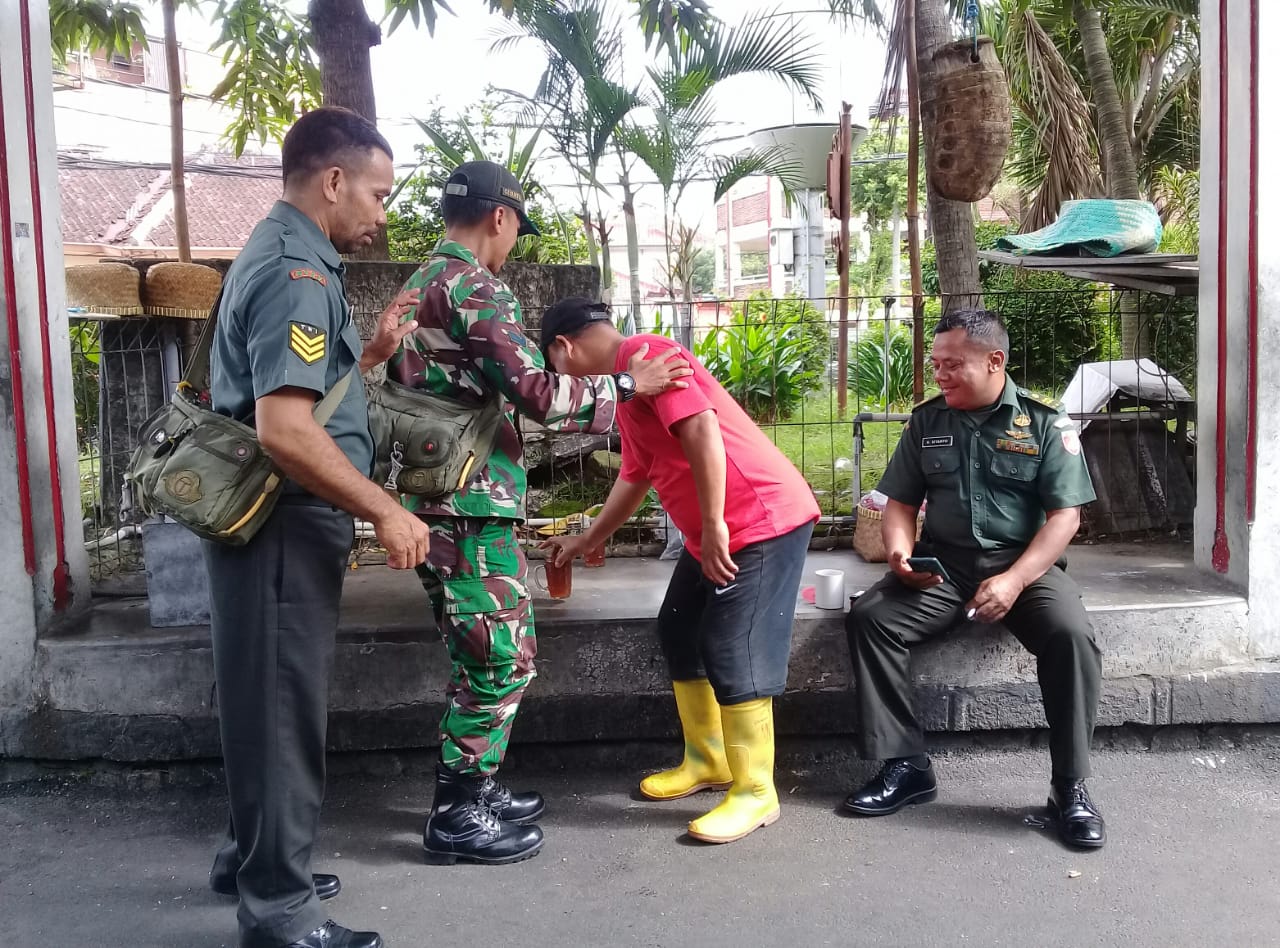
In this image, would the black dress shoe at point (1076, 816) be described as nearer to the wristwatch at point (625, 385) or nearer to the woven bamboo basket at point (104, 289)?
the wristwatch at point (625, 385)

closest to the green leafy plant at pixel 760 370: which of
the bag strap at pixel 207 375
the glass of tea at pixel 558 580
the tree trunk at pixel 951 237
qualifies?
the tree trunk at pixel 951 237

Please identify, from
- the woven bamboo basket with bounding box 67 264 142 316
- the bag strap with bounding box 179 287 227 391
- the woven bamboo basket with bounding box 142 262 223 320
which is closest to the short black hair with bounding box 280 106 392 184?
the bag strap with bounding box 179 287 227 391

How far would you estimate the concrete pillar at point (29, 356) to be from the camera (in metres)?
3.61

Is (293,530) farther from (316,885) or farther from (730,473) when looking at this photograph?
(730,473)

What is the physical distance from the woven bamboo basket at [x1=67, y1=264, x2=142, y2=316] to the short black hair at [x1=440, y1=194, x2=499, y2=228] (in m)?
2.20

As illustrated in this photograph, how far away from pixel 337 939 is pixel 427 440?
127cm

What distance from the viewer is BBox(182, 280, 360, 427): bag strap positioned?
249 cm

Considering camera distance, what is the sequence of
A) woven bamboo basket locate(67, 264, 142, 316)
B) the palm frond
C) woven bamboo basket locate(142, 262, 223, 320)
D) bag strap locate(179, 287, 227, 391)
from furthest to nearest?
the palm frond, woven bamboo basket locate(142, 262, 223, 320), woven bamboo basket locate(67, 264, 142, 316), bag strap locate(179, 287, 227, 391)

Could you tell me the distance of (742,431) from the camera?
3258 millimetres

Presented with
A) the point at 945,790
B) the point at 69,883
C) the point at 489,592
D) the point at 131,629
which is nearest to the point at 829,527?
the point at 945,790

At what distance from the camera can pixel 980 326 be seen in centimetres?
353

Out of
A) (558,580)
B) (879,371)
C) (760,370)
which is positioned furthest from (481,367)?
(879,371)

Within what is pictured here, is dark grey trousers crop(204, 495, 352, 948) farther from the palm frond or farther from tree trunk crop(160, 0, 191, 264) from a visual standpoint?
the palm frond

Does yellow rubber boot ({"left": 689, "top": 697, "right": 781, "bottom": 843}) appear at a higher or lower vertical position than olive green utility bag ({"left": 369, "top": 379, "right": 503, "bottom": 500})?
lower
